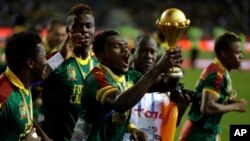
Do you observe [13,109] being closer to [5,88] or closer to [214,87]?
[5,88]

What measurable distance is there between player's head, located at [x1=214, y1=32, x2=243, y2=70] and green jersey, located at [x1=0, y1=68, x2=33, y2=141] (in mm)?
2465

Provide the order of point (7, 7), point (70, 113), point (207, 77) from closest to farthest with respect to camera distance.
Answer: point (70, 113) < point (207, 77) < point (7, 7)

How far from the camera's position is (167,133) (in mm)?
7117

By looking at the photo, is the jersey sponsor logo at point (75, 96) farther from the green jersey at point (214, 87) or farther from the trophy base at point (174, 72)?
the trophy base at point (174, 72)

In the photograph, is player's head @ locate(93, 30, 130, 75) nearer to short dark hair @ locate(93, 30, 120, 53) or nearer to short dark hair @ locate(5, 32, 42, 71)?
short dark hair @ locate(93, 30, 120, 53)

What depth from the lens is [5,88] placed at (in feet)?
17.4

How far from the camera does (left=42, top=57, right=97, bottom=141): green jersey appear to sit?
671cm

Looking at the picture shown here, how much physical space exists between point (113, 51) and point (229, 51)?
6.58 feet

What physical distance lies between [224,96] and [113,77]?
190 cm

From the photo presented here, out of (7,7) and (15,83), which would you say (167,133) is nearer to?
(15,83)

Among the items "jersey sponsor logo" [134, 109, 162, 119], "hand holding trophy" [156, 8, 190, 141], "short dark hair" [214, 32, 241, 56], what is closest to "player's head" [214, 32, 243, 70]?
"short dark hair" [214, 32, 241, 56]

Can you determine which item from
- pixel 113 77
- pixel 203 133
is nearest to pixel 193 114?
pixel 203 133

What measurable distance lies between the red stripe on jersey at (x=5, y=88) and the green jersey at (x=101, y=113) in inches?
22.3

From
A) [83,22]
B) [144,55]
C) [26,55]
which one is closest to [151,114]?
[144,55]
